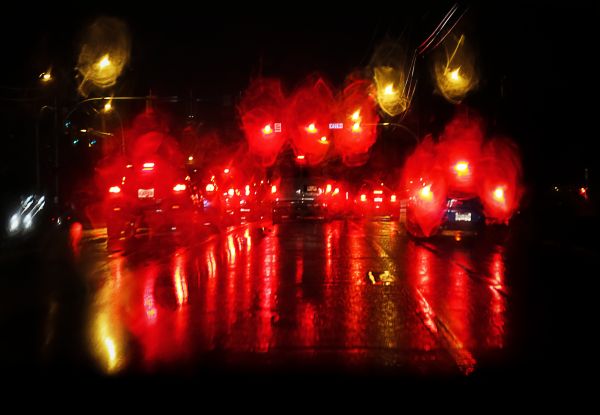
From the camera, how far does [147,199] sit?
2595 cm

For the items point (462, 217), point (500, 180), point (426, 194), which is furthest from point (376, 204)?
point (462, 217)

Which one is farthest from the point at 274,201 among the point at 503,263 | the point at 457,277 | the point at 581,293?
the point at 581,293

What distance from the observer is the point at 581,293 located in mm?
12414

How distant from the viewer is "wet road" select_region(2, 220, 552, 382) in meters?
7.54

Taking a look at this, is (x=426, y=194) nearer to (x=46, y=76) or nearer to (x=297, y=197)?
(x=297, y=197)

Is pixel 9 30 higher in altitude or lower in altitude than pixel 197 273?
higher

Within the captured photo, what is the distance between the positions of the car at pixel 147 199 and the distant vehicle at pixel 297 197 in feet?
35.3

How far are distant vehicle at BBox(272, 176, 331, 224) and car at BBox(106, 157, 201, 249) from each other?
35.3 ft

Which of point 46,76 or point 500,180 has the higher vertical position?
point 46,76

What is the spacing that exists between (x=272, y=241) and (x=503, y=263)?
29.2 feet

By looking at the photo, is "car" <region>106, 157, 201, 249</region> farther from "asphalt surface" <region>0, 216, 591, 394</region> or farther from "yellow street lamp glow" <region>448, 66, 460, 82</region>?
"yellow street lamp glow" <region>448, 66, 460, 82</region>

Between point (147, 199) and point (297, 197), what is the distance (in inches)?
568

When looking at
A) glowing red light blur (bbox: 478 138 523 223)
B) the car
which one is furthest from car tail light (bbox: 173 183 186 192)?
glowing red light blur (bbox: 478 138 523 223)

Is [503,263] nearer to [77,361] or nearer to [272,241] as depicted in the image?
[272,241]
